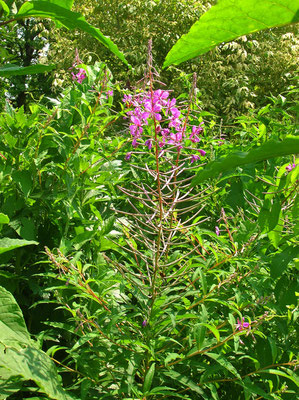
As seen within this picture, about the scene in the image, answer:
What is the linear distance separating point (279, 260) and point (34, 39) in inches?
728

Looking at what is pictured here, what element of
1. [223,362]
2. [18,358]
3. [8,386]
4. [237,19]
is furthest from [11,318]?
[237,19]

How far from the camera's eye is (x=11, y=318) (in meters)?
1.08

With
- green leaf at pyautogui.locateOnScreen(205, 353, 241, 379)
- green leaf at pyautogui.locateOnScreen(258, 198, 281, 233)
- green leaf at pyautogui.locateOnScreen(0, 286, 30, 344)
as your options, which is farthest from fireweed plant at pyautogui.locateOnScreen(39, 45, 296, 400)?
green leaf at pyautogui.locateOnScreen(0, 286, 30, 344)

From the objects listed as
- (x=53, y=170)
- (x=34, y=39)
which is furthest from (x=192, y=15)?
(x=53, y=170)

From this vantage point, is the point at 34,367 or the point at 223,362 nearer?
the point at 34,367

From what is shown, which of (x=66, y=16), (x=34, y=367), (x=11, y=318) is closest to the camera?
(x=66, y=16)

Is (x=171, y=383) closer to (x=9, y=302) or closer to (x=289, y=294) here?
(x=289, y=294)

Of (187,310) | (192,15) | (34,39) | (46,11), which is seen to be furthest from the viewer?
(34,39)

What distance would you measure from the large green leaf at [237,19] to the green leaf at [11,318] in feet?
2.75

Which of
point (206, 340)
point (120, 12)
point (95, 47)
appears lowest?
point (206, 340)

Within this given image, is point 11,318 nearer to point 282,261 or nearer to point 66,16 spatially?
point 66,16

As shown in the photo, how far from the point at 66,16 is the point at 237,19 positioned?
16.3 inches

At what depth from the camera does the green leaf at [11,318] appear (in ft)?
3.50

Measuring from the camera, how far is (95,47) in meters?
12.5
